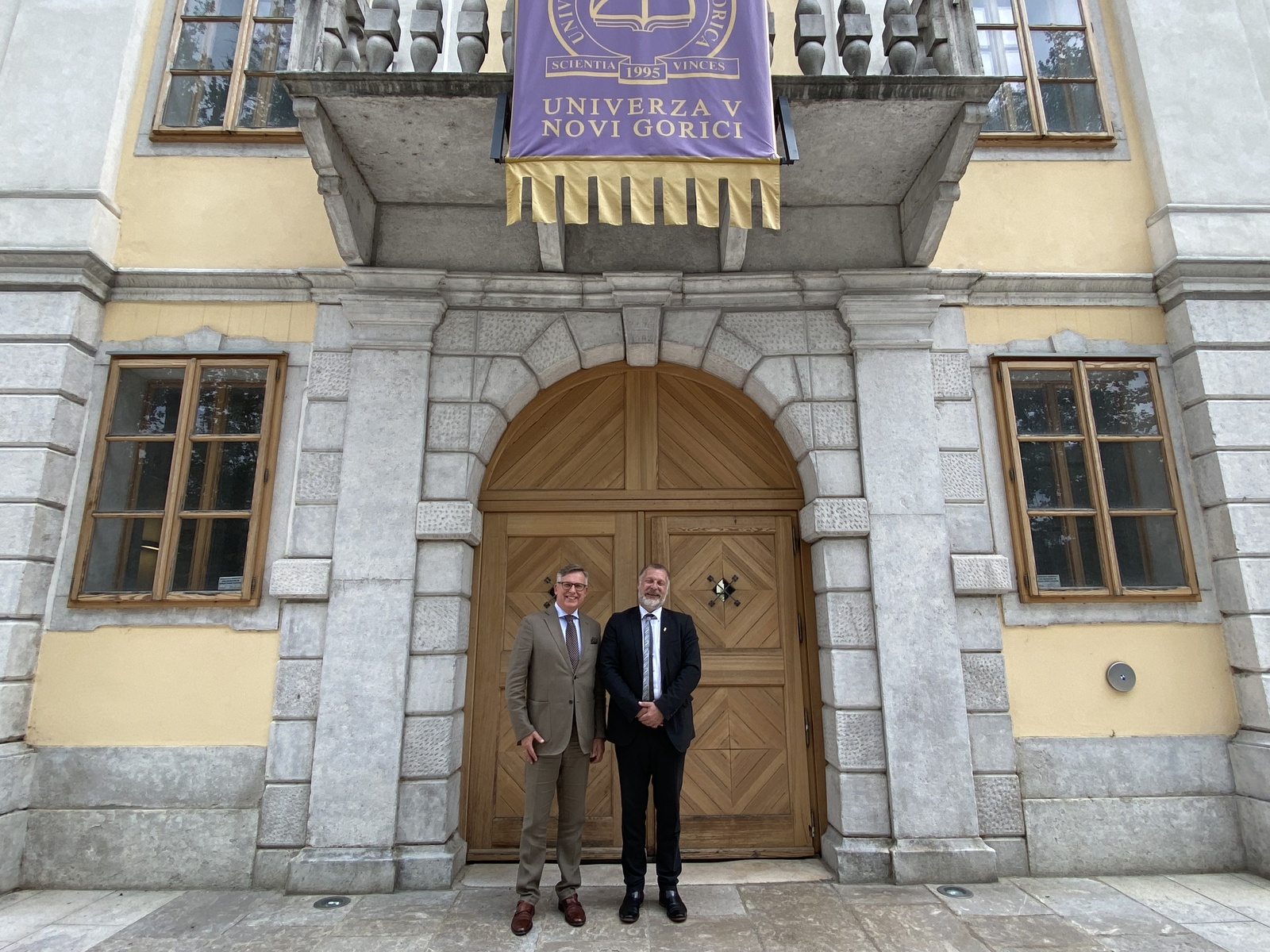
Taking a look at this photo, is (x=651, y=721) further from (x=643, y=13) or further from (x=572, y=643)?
(x=643, y=13)

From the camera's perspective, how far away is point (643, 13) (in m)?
4.93

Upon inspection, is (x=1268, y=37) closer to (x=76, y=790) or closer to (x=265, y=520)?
(x=265, y=520)

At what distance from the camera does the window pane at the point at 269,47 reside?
Answer: 6.45 metres

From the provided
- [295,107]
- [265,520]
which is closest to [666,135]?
[295,107]

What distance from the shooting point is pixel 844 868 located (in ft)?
16.0

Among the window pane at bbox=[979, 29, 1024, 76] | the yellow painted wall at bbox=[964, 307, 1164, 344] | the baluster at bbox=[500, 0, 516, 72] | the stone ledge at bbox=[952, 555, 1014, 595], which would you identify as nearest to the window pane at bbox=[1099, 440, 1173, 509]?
the yellow painted wall at bbox=[964, 307, 1164, 344]

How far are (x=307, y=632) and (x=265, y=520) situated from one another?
89cm

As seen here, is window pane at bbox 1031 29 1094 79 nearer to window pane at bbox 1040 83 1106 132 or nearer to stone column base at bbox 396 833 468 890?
window pane at bbox 1040 83 1106 132

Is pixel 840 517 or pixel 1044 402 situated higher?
pixel 1044 402

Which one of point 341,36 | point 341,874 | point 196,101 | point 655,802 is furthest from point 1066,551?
point 196,101

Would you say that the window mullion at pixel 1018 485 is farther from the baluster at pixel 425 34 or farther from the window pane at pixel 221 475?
the window pane at pixel 221 475

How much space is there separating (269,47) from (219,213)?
1.74m

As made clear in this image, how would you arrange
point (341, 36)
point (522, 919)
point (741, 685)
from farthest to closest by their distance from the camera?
point (741, 685) < point (341, 36) < point (522, 919)

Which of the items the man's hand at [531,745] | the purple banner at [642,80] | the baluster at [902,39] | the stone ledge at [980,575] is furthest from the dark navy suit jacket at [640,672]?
the baluster at [902,39]
